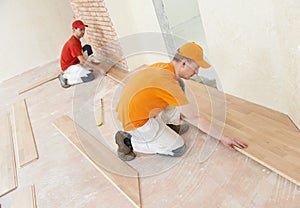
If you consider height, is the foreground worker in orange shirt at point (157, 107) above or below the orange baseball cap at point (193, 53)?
below

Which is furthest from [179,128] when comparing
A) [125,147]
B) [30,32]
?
[30,32]

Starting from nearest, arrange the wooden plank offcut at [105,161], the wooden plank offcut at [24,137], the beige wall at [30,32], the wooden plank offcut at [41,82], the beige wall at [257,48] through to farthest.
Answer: the beige wall at [257,48]
the wooden plank offcut at [105,161]
the wooden plank offcut at [24,137]
the wooden plank offcut at [41,82]
the beige wall at [30,32]

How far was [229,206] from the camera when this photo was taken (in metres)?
1.53

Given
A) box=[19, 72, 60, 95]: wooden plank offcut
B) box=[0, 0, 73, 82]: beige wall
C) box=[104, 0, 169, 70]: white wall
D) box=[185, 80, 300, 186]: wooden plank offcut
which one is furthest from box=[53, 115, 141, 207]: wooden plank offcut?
box=[0, 0, 73, 82]: beige wall

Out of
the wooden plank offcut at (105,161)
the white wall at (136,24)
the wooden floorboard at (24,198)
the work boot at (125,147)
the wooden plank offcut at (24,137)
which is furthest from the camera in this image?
the white wall at (136,24)

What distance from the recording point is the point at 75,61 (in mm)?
3896

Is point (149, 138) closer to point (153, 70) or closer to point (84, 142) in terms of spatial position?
point (153, 70)

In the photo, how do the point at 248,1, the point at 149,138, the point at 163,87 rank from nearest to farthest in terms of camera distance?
the point at 163,87 < the point at 248,1 < the point at 149,138

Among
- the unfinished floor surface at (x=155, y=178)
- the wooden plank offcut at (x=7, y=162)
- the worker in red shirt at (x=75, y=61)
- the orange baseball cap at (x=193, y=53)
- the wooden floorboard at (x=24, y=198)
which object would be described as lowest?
the unfinished floor surface at (x=155, y=178)

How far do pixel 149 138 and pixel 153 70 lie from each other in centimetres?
54

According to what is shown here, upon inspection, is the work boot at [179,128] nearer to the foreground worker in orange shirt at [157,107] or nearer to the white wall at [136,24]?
the foreground worker in orange shirt at [157,107]

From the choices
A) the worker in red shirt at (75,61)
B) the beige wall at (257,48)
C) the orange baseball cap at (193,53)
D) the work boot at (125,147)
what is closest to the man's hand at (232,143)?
the beige wall at (257,48)

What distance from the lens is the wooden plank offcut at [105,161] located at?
6.06 feet

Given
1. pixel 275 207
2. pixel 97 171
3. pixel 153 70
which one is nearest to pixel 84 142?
pixel 97 171
